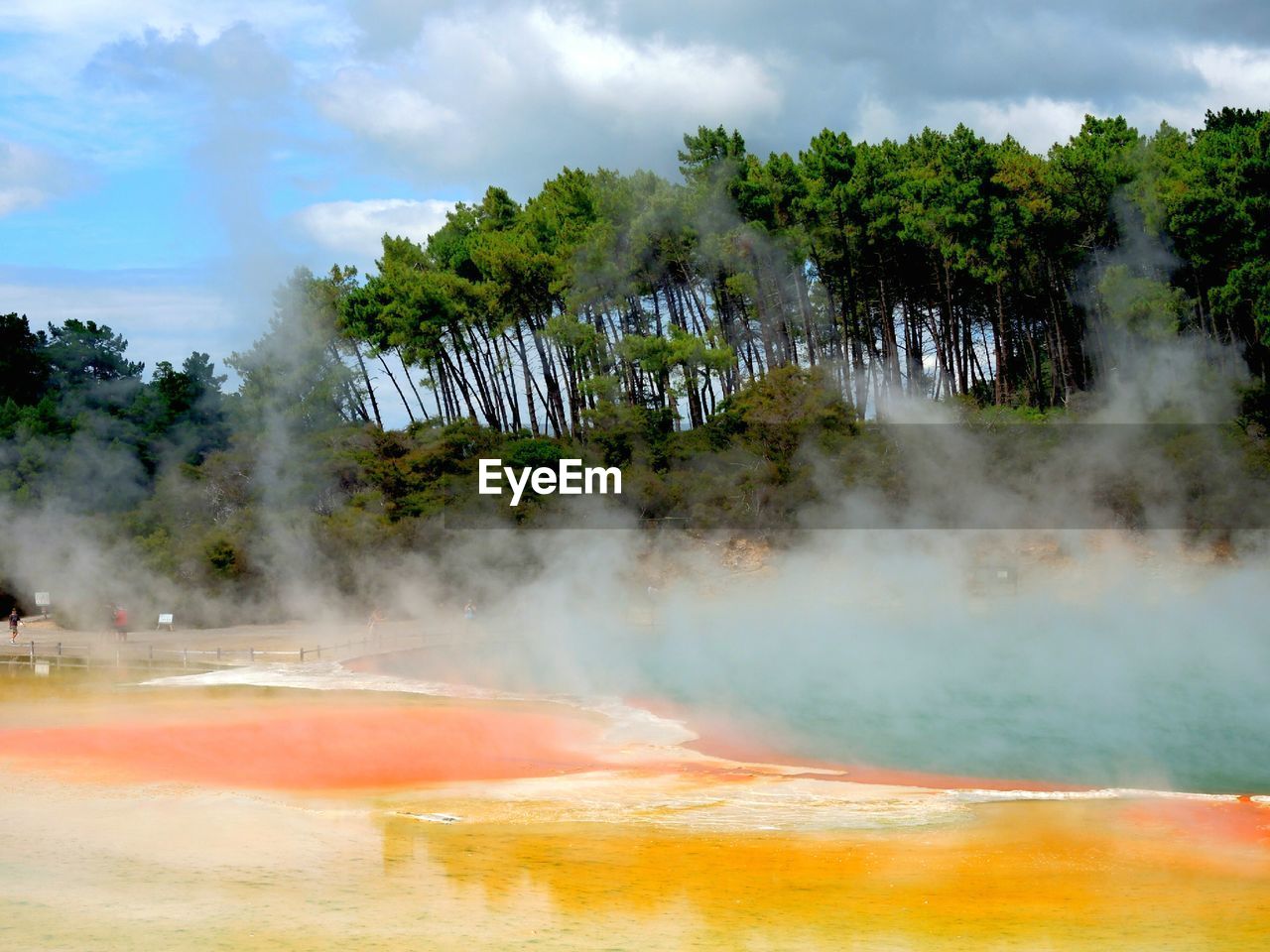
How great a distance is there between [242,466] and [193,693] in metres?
18.6

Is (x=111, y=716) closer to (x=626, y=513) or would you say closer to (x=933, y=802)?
(x=933, y=802)

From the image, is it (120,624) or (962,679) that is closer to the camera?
(962,679)

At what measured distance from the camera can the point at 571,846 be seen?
40.9 ft

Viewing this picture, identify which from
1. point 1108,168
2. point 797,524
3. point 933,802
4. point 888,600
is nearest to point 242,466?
point 797,524

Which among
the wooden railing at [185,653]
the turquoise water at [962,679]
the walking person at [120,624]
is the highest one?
the walking person at [120,624]

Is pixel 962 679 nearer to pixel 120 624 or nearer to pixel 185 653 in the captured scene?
pixel 185 653

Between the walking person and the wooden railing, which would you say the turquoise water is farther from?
the walking person

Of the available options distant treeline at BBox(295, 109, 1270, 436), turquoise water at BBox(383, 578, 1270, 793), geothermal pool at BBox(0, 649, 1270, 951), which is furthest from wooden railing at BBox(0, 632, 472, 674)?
distant treeline at BBox(295, 109, 1270, 436)

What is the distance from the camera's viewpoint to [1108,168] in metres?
35.2

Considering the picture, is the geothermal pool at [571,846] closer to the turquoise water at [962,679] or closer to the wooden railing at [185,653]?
the turquoise water at [962,679]

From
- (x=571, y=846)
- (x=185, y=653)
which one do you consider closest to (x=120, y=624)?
(x=185, y=653)

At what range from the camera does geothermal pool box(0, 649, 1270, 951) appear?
392 inches

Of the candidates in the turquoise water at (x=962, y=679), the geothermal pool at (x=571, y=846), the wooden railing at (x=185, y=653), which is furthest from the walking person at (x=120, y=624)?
the geothermal pool at (x=571, y=846)

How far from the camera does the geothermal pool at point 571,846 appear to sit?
9953 mm
